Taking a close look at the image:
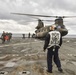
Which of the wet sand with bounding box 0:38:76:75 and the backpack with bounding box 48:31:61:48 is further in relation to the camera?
the backpack with bounding box 48:31:61:48

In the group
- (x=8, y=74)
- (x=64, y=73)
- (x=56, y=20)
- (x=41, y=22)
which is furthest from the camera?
(x=41, y=22)

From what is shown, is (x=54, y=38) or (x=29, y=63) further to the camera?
(x=29, y=63)

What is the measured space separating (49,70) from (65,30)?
802 inches

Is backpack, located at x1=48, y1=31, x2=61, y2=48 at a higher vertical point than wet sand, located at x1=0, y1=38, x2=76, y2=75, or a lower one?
higher

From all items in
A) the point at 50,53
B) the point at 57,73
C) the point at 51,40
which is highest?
the point at 51,40

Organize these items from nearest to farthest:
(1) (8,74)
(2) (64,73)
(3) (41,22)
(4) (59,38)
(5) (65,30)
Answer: (1) (8,74)
(2) (64,73)
(4) (59,38)
(5) (65,30)
(3) (41,22)

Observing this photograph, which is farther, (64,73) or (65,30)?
(65,30)

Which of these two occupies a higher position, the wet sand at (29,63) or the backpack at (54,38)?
the backpack at (54,38)

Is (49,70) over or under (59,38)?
under

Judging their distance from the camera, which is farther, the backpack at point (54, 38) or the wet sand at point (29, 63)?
the backpack at point (54, 38)

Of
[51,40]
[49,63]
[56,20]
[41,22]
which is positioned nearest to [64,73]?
[49,63]

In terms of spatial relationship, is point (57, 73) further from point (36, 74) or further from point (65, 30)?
point (65, 30)

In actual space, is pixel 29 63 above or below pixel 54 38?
below

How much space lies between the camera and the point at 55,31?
28.0 feet
